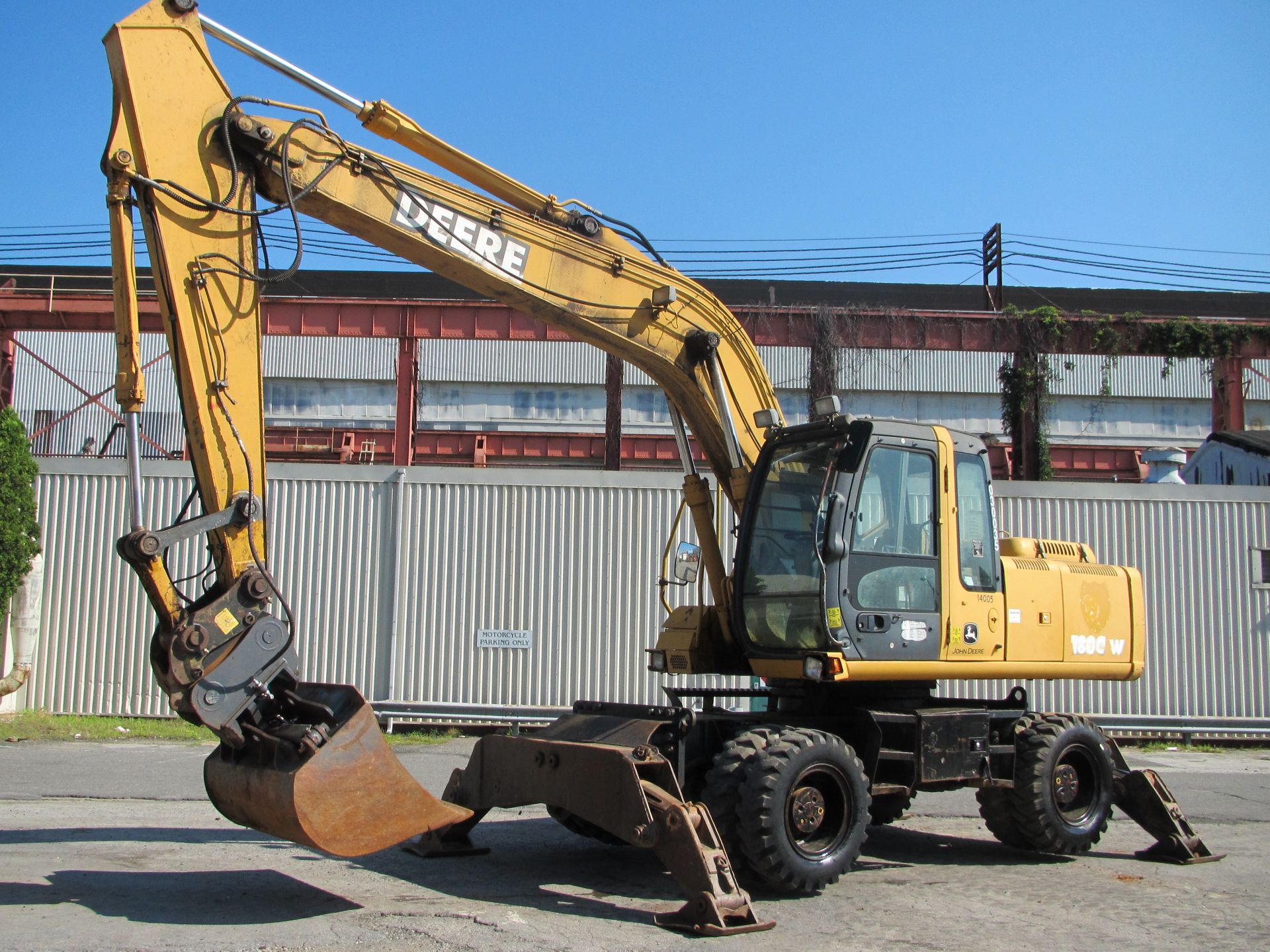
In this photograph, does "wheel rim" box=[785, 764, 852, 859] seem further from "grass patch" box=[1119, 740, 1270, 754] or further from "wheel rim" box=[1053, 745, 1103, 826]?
"grass patch" box=[1119, 740, 1270, 754]

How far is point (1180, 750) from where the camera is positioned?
1420cm

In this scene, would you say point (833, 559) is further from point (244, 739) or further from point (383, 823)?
point (244, 739)

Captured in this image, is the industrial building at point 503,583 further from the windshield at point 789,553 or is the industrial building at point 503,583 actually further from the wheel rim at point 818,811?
the wheel rim at point 818,811

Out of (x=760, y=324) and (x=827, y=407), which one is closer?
(x=827, y=407)

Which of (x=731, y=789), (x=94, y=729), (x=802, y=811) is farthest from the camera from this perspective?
(x=94, y=729)

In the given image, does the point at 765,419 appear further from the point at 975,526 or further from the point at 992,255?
the point at 992,255

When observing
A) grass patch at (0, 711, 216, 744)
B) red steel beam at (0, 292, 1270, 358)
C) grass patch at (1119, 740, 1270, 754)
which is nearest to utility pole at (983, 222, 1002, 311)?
red steel beam at (0, 292, 1270, 358)

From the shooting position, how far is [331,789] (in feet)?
17.6

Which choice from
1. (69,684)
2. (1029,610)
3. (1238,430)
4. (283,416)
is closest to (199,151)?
(1029,610)

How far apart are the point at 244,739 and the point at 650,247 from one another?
4321 millimetres

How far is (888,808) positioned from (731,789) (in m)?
2.57

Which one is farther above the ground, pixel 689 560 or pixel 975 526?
pixel 975 526

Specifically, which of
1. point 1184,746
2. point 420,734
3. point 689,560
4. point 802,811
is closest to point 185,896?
point 802,811

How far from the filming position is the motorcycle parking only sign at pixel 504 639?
559 inches
